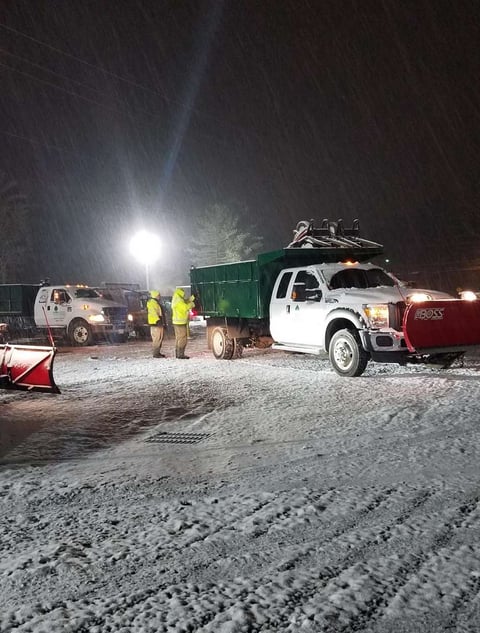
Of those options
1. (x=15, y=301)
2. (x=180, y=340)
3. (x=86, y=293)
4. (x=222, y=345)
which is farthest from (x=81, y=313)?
(x=222, y=345)

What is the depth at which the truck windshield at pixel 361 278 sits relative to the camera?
11680mm

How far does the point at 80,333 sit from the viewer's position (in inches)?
776

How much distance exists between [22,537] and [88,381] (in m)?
7.22

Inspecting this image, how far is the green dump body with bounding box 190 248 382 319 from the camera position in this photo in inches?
508

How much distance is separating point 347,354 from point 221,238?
5926cm

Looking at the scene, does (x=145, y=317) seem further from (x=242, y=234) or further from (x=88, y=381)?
(x=242, y=234)

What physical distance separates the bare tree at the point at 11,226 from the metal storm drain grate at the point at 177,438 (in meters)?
46.7

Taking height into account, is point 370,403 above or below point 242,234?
below

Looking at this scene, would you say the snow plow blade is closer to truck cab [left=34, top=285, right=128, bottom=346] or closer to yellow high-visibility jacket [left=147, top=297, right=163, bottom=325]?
yellow high-visibility jacket [left=147, top=297, right=163, bottom=325]

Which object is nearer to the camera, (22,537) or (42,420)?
(22,537)

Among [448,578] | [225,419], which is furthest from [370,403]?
[448,578]

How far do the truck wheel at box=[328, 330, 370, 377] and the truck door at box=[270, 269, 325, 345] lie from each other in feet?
1.88

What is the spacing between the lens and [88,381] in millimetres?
10961

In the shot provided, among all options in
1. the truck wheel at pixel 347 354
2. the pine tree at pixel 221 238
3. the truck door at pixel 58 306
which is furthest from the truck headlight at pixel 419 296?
the pine tree at pixel 221 238
